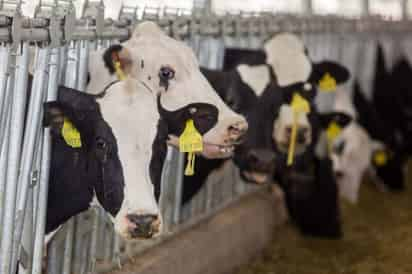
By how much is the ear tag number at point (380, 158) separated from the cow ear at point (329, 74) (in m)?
2.44

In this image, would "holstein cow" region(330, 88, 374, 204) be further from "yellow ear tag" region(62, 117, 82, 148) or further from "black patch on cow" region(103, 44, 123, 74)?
"yellow ear tag" region(62, 117, 82, 148)

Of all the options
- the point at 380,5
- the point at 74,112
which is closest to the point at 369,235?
the point at 74,112

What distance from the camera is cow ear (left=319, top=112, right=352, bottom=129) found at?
6.47m

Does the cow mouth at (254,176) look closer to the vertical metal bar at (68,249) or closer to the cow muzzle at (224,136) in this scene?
the cow muzzle at (224,136)

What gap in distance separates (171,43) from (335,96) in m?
3.62

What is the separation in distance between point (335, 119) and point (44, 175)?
323 centimetres

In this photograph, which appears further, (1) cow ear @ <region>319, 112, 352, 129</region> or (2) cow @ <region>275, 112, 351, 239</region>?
(2) cow @ <region>275, 112, 351, 239</region>

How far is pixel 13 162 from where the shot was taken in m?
3.54

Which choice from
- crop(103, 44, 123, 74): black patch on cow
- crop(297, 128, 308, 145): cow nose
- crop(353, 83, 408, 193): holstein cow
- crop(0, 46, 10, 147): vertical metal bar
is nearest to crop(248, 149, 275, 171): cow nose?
crop(297, 128, 308, 145): cow nose

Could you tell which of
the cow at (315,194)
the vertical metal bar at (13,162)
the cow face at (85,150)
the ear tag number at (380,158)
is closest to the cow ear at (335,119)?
the cow at (315,194)

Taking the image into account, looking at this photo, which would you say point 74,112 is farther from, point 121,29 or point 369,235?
point 369,235

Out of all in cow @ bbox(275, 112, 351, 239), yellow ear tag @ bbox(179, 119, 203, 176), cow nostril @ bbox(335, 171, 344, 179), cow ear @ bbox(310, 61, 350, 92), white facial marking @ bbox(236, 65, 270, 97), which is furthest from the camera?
cow nostril @ bbox(335, 171, 344, 179)

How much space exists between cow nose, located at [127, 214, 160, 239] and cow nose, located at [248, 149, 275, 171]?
173 cm

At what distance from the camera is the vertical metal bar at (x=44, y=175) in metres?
3.72
